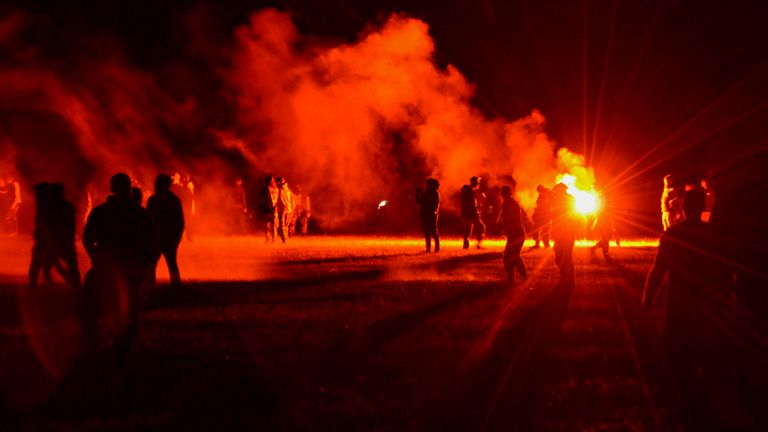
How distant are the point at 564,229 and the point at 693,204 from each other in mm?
5009

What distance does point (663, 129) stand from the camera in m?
38.1

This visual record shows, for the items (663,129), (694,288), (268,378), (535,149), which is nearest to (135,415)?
(268,378)

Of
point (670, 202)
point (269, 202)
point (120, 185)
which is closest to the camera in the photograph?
point (120, 185)

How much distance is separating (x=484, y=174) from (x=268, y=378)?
58.9ft

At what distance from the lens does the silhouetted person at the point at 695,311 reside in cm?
540

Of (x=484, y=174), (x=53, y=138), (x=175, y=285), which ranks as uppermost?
(x=53, y=138)

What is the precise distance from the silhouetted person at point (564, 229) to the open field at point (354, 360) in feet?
1.32

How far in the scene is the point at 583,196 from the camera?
21.4m

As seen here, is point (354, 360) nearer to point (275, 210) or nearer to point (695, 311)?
point (695, 311)

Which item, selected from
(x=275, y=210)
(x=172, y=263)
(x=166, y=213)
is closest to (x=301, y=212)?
(x=275, y=210)

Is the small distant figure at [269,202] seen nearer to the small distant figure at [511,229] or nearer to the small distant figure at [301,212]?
the small distant figure at [301,212]

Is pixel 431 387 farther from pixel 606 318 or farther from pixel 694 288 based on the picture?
pixel 606 318

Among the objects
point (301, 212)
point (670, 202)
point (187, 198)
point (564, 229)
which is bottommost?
point (564, 229)

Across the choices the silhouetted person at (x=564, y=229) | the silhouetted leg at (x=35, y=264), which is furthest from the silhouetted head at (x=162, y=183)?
the silhouetted person at (x=564, y=229)
